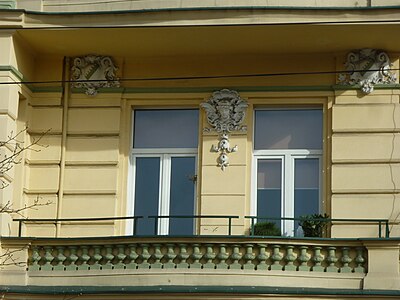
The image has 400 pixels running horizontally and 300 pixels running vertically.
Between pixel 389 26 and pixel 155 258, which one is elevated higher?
pixel 389 26

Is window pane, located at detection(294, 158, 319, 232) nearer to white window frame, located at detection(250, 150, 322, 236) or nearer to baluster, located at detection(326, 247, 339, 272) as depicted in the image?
white window frame, located at detection(250, 150, 322, 236)

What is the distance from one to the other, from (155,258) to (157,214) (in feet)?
5.94

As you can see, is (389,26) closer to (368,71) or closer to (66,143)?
(368,71)

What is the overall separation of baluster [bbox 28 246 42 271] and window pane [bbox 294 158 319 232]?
15.9 ft

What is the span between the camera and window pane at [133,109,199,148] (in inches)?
1011

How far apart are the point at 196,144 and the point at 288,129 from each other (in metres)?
1.78

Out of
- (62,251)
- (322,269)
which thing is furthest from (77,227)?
(322,269)

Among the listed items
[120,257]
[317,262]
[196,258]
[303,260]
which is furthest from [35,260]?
[317,262]

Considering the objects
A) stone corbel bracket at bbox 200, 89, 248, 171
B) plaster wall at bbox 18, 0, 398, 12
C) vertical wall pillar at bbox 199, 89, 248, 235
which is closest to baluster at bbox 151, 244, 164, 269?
vertical wall pillar at bbox 199, 89, 248, 235

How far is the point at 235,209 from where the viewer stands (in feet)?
81.5

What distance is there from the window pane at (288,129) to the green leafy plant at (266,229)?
1.59 m

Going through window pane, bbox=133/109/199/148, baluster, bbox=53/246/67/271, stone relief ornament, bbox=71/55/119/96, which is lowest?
baluster, bbox=53/246/67/271

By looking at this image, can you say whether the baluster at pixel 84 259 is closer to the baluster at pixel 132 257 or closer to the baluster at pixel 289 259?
the baluster at pixel 132 257

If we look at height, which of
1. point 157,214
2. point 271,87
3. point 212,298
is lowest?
point 212,298
